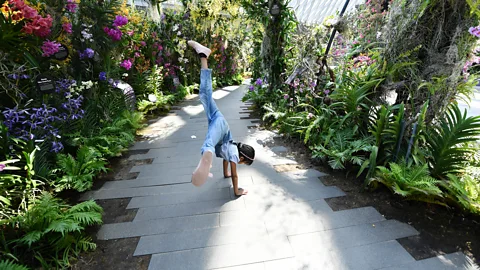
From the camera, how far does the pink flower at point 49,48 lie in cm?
252

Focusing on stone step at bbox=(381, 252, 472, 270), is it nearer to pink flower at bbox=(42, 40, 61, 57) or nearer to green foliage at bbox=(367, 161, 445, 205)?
green foliage at bbox=(367, 161, 445, 205)

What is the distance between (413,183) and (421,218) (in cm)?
31

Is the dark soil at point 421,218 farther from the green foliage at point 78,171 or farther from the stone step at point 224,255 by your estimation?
the green foliage at point 78,171

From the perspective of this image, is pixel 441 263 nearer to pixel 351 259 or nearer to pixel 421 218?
pixel 421 218

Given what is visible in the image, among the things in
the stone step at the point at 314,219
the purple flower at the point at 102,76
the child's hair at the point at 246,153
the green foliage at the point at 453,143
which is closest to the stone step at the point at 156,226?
the stone step at the point at 314,219

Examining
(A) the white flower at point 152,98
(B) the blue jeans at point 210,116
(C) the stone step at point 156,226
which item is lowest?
(C) the stone step at point 156,226

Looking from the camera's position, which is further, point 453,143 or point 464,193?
point 453,143

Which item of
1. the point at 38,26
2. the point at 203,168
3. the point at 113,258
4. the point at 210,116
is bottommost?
the point at 113,258

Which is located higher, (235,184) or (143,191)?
(235,184)

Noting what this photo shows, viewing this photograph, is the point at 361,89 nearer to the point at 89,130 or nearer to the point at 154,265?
the point at 154,265

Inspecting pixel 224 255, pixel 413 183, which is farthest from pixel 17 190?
pixel 413 183

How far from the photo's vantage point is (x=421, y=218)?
1.98m

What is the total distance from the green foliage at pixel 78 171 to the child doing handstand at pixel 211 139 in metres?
1.40

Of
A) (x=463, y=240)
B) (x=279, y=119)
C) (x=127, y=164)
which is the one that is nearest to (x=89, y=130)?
(x=127, y=164)
